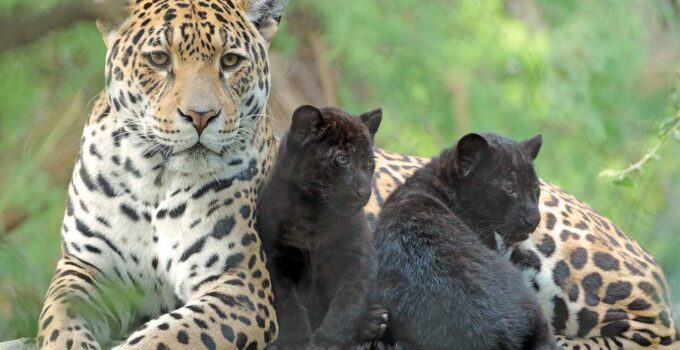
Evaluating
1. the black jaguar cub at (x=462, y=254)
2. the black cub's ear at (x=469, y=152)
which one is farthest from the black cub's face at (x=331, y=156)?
the black cub's ear at (x=469, y=152)

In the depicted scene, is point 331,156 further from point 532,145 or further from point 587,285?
point 587,285

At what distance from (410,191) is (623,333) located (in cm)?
233

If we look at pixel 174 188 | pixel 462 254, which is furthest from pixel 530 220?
pixel 174 188

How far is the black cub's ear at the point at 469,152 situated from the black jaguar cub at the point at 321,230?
74cm

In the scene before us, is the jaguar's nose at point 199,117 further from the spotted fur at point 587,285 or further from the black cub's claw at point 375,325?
the spotted fur at point 587,285

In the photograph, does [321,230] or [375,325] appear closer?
[375,325]

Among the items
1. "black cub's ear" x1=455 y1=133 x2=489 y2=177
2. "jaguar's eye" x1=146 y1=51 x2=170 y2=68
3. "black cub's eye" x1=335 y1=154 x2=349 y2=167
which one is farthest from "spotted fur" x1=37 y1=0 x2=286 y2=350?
"black cub's ear" x1=455 y1=133 x2=489 y2=177

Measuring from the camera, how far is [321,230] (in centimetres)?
602

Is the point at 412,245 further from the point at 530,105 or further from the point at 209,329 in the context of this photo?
the point at 530,105

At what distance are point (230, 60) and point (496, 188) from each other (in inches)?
74.7

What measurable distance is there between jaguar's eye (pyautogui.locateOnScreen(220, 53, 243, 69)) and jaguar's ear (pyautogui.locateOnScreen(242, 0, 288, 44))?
0.59m

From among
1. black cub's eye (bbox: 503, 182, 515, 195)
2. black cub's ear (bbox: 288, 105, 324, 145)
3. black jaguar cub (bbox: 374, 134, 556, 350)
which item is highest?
black cub's ear (bbox: 288, 105, 324, 145)

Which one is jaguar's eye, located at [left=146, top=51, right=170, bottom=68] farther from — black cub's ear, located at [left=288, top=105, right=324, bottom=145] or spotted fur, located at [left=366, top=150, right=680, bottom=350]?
spotted fur, located at [left=366, top=150, right=680, bottom=350]

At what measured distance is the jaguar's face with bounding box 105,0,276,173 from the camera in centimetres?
579
